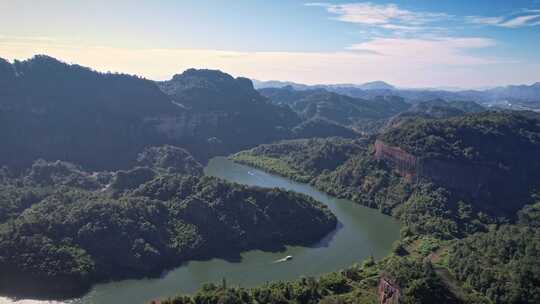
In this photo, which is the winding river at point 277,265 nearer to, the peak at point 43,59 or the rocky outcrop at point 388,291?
the rocky outcrop at point 388,291

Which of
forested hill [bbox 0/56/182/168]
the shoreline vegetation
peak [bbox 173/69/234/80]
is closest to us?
the shoreline vegetation

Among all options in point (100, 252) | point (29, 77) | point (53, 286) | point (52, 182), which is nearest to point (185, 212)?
point (100, 252)

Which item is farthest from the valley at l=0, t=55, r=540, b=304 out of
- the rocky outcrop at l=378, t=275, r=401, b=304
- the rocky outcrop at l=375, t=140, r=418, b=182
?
the rocky outcrop at l=375, t=140, r=418, b=182

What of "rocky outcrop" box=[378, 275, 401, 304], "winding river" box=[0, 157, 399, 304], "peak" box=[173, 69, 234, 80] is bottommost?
"winding river" box=[0, 157, 399, 304]

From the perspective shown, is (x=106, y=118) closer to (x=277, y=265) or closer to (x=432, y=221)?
(x=277, y=265)

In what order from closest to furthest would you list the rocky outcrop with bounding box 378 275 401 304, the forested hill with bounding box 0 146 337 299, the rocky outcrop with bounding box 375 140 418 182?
the rocky outcrop with bounding box 378 275 401 304, the forested hill with bounding box 0 146 337 299, the rocky outcrop with bounding box 375 140 418 182

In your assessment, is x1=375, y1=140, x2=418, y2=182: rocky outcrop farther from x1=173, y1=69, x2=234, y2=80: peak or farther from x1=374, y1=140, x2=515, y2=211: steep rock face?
x1=173, y1=69, x2=234, y2=80: peak
